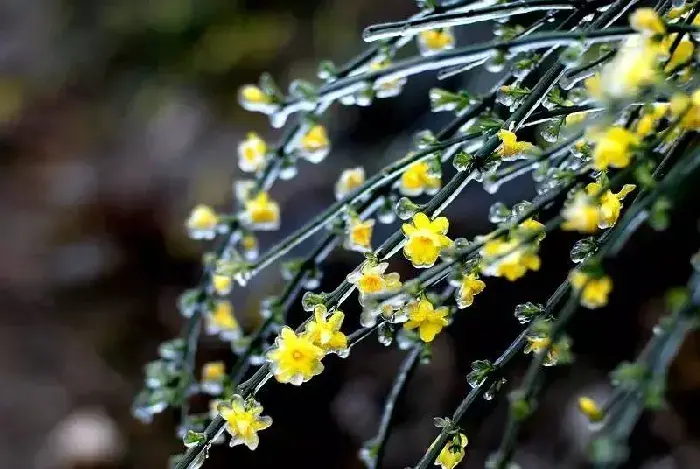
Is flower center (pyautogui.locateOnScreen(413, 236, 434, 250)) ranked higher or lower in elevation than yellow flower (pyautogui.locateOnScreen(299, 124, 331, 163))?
lower

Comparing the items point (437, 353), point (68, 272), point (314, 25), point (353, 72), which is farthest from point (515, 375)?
point (68, 272)

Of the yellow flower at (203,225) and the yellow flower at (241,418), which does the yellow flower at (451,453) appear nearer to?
the yellow flower at (241,418)

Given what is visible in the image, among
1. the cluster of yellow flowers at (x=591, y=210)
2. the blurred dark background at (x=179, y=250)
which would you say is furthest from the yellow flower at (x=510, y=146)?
the blurred dark background at (x=179, y=250)

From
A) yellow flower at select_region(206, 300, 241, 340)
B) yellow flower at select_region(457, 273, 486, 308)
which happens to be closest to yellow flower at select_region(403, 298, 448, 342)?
yellow flower at select_region(457, 273, 486, 308)

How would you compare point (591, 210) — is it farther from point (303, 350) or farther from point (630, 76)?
point (303, 350)

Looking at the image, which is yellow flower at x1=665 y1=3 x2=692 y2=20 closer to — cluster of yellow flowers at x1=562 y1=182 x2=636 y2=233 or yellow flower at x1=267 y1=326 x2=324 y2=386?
cluster of yellow flowers at x1=562 y1=182 x2=636 y2=233

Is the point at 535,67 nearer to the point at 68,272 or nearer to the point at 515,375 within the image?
the point at 515,375
